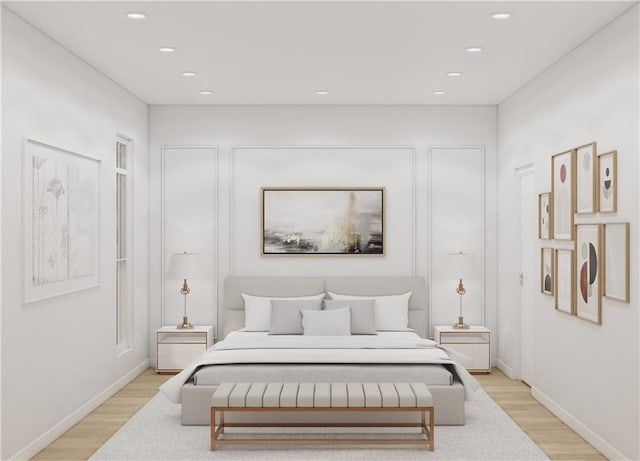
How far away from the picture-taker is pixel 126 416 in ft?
15.4

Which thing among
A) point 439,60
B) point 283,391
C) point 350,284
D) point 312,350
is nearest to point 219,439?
point 283,391

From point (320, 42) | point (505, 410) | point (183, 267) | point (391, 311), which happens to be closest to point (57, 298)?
point (183, 267)

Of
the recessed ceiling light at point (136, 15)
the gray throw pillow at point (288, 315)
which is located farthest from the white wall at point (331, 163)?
the recessed ceiling light at point (136, 15)

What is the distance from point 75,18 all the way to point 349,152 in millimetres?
3262

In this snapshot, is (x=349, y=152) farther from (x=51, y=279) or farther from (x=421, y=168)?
(x=51, y=279)

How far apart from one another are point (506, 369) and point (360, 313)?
5.31ft

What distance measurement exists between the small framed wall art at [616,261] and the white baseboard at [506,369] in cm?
223

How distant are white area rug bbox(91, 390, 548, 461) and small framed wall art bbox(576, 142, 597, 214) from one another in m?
1.63

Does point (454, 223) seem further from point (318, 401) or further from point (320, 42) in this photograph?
point (318, 401)

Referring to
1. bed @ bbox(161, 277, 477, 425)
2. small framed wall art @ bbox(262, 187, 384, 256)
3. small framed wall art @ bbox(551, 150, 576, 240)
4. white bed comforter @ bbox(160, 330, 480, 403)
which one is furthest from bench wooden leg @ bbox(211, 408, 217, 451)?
small framed wall art @ bbox(551, 150, 576, 240)

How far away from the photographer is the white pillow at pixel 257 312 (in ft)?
19.4

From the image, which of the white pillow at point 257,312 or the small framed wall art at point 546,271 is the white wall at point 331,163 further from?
the small framed wall art at point 546,271

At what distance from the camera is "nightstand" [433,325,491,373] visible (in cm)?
601

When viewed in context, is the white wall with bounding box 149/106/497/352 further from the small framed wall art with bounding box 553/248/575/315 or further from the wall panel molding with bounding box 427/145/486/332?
the small framed wall art with bounding box 553/248/575/315
